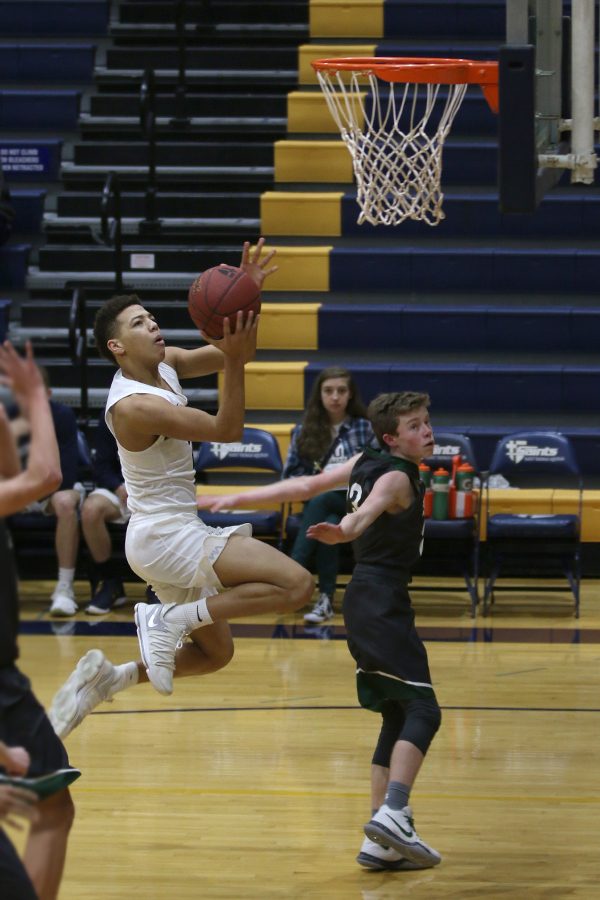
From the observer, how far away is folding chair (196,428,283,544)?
893 centimetres

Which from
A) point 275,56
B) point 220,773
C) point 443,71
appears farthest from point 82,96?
point 220,773

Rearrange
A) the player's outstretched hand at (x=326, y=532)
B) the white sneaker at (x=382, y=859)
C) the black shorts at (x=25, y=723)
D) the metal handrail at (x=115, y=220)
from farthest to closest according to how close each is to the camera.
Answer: the metal handrail at (x=115, y=220) < the white sneaker at (x=382, y=859) < the player's outstretched hand at (x=326, y=532) < the black shorts at (x=25, y=723)

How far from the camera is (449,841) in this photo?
531 cm

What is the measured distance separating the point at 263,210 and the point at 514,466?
328 cm

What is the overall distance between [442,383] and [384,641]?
17.1ft

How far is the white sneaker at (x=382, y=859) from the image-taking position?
16.7 feet

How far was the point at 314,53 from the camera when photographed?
12.0 metres

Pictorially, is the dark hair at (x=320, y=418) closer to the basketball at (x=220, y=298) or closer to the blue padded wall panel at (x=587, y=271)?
the blue padded wall panel at (x=587, y=271)

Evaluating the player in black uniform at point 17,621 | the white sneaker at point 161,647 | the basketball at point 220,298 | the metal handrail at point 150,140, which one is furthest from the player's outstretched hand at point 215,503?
the metal handrail at point 150,140

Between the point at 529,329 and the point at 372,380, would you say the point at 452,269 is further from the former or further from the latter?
the point at 372,380

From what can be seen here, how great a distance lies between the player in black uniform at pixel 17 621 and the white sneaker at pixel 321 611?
487 cm

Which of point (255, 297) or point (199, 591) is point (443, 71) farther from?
point (199, 591)

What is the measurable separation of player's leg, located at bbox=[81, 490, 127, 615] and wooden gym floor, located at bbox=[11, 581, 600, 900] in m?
0.18

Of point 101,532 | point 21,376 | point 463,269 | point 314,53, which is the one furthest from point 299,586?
point 314,53
